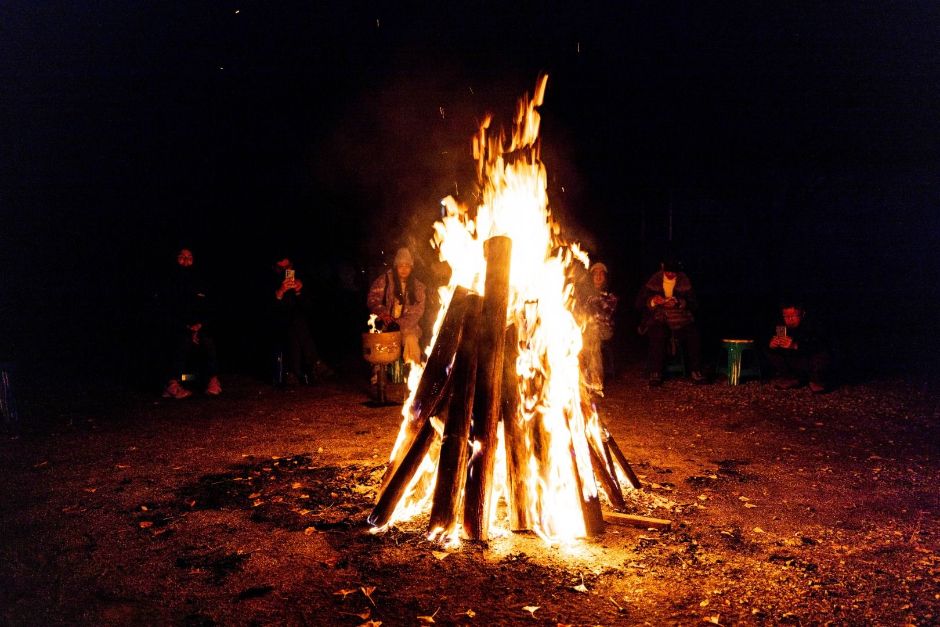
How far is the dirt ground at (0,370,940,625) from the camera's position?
3.49m

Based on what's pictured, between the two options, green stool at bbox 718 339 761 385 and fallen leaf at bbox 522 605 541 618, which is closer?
fallen leaf at bbox 522 605 541 618

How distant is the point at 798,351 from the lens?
10.1m

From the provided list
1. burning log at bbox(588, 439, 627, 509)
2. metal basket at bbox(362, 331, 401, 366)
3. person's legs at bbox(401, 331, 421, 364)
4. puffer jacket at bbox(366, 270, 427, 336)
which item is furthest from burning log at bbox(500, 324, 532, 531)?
person's legs at bbox(401, 331, 421, 364)

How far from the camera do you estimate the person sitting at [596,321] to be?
10.2 m

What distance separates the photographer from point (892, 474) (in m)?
5.83

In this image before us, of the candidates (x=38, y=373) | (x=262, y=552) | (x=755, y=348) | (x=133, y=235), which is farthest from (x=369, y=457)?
(x=133, y=235)

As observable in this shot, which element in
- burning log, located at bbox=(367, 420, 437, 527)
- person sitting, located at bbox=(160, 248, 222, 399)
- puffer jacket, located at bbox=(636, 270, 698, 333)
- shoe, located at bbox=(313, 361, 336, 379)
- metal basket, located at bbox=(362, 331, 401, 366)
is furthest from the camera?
shoe, located at bbox=(313, 361, 336, 379)

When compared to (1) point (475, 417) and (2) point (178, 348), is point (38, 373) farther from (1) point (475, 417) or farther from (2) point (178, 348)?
(1) point (475, 417)

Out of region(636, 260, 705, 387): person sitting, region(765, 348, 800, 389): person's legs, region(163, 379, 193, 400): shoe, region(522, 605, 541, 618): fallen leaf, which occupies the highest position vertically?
region(636, 260, 705, 387): person sitting

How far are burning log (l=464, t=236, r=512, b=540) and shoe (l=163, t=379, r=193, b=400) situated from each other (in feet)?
23.7

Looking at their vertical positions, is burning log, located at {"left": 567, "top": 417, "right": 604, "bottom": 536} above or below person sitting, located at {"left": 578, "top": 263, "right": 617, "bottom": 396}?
below

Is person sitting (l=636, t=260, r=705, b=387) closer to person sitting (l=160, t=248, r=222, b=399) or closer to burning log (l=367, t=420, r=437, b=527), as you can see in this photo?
burning log (l=367, t=420, r=437, b=527)

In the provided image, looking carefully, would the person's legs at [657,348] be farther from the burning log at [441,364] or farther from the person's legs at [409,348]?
the burning log at [441,364]

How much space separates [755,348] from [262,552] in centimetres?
964
